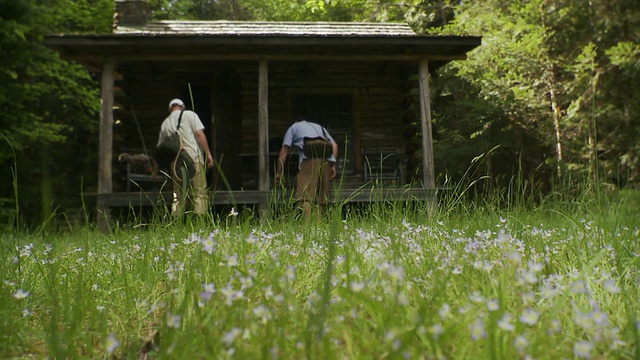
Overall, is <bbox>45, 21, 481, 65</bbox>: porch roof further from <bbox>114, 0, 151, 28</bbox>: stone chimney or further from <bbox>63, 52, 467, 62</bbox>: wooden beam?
<bbox>114, 0, 151, 28</bbox>: stone chimney

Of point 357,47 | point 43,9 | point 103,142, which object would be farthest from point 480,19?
point 43,9

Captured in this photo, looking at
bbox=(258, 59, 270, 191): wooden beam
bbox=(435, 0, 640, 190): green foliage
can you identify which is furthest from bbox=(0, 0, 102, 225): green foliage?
bbox=(435, 0, 640, 190): green foliage

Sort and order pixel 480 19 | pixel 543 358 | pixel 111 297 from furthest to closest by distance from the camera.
→ pixel 480 19 → pixel 111 297 → pixel 543 358

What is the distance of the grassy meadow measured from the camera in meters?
1.59

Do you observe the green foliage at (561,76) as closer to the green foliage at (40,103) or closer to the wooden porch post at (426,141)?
the wooden porch post at (426,141)

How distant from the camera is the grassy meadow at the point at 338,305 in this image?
159 centimetres

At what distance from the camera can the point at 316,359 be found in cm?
153

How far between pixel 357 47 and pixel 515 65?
217 inches

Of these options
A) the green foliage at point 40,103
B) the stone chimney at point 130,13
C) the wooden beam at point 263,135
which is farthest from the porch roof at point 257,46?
the green foliage at point 40,103

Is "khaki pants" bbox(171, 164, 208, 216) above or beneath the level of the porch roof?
beneath

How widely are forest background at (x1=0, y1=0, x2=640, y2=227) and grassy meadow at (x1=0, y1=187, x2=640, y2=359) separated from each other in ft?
23.5

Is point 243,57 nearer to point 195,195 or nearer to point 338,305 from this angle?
point 195,195

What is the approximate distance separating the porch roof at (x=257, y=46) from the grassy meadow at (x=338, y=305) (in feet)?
22.8

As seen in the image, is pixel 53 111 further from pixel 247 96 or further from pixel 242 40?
pixel 242 40
